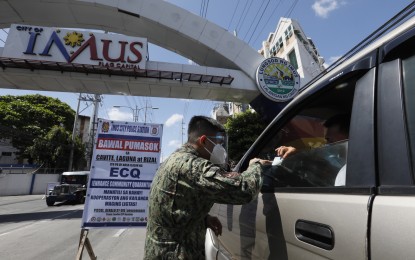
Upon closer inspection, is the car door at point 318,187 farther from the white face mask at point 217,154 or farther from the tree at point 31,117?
the tree at point 31,117

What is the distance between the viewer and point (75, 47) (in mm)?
10133

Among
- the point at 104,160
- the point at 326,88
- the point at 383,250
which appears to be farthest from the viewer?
the point at 104,160

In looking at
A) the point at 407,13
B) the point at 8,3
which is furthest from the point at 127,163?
the point at 8,3

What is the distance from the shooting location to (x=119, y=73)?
33.7 feet

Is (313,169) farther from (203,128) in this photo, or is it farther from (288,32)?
(288,32)

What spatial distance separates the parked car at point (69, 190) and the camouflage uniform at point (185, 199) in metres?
16.2

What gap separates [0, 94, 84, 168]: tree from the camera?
3369 cm

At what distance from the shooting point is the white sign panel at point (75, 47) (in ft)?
32.6

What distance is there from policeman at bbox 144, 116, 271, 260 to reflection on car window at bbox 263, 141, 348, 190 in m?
0.14

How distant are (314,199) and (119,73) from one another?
9.98m

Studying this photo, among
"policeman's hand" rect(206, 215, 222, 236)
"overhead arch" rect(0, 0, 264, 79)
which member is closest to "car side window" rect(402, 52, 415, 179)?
"policeman's hand" rect(206, 215, 222, 236)

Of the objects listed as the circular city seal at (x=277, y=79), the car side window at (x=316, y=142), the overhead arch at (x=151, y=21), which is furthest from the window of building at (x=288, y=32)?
the car side window at (x=316, y=142)

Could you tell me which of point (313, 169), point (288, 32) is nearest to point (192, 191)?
point (313, 169)

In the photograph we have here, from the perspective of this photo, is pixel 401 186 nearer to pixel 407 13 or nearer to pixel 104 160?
pixel 407 13
